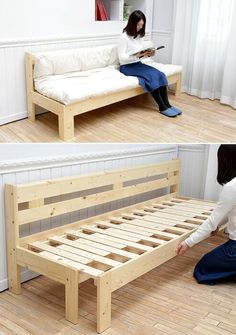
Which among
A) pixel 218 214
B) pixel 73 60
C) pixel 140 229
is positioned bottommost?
pixel 140 229

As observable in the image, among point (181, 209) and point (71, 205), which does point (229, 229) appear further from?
point (71, 205)

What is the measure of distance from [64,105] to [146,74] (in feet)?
2.66

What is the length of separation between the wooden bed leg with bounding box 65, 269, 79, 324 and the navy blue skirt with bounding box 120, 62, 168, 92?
5.60 ft

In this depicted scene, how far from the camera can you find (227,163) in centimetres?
196

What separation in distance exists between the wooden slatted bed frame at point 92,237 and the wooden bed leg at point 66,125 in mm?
353

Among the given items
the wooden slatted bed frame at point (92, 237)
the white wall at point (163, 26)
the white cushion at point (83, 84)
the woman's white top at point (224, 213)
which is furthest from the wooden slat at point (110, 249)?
the white wall at point (163, 26)

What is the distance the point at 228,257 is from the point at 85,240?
725 mm

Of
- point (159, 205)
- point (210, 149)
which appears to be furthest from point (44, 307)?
point (210, 149)

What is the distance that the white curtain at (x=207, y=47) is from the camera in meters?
3.23

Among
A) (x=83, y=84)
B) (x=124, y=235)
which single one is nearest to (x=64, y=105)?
(x=83, y=84)

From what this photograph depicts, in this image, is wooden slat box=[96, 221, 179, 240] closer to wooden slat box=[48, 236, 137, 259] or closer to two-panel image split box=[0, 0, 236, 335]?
two-panel image split box=[0, 0, 236, 335]

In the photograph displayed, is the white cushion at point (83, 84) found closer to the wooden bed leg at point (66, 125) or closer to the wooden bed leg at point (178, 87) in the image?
the wooden bed leg at point (66, 125)

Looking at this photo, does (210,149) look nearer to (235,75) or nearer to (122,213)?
(235,75)

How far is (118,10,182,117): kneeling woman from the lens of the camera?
288 centimetres
